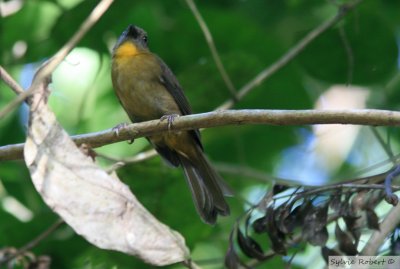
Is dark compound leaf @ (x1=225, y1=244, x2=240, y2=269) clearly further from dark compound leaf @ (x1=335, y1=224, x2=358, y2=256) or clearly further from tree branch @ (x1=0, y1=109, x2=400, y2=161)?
tree branch @ (x1=0, y1=109, x2=400, y2=161)

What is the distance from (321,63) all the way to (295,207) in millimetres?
1863

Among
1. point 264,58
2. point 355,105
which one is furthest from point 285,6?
point 355,105

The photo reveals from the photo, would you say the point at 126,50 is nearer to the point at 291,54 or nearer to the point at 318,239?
the point at 291,54

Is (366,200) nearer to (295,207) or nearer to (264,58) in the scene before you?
(295,207)

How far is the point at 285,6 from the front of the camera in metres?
5.78

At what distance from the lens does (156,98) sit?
478 centimetres

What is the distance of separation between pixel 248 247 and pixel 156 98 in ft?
5.62

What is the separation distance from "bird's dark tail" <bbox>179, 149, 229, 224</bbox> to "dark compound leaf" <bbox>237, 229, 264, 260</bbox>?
1.98 ft

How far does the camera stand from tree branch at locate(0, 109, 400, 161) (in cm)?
277

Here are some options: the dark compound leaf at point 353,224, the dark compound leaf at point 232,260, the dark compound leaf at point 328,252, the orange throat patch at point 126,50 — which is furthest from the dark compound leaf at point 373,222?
the orange throat patch at point 126,50

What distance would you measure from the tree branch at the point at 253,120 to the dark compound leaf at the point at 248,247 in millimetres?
545

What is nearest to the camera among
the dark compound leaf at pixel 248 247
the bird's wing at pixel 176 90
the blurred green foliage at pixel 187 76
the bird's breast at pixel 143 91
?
the dark compound leaf at pixel 248 247

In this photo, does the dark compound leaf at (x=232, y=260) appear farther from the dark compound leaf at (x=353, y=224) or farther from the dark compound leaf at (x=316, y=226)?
the dark compound leaf at (x=353, y=224)

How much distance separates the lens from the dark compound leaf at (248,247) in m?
3.29
